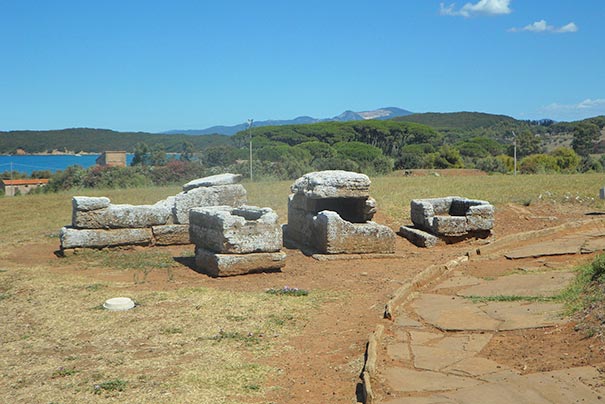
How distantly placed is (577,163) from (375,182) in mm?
22615

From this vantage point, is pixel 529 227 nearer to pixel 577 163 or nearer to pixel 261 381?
pixel 261 381

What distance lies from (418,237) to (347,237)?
7.46 feet

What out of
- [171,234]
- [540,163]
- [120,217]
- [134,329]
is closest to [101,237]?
[120,217]

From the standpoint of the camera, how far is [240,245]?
10.9 m

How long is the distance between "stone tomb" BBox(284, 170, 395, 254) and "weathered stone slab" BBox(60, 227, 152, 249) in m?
3.26

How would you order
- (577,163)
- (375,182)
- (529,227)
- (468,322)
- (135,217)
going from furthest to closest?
(577,163), (375,182), (529,227), (135,217), (468,322)

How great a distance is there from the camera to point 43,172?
1843 inches

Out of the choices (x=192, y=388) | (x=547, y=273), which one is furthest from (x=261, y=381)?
(x=547, y=273)

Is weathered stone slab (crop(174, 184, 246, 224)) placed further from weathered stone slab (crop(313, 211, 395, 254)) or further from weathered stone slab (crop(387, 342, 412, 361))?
weathered stone slab (crop(387, 342, 412, 361))

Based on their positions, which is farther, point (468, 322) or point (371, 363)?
point (468, 322)

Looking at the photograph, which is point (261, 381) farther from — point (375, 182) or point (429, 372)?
point (375, 182)

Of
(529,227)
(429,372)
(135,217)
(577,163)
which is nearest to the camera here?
(429,372)

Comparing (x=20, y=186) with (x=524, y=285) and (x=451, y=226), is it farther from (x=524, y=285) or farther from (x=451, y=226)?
(x=524, y=285)

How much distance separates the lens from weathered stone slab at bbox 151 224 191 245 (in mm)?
13977
